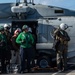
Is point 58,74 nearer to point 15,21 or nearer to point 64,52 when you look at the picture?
point 64,52

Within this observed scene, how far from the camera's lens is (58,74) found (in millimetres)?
13656

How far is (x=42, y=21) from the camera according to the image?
16.5 metres

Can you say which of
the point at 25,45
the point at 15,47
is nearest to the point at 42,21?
the point at 15,47

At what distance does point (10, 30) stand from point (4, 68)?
2387mm

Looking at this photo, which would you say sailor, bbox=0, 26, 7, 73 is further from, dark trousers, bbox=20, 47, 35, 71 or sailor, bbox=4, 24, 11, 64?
dark trousers, bbox=20, 47, 35, 71

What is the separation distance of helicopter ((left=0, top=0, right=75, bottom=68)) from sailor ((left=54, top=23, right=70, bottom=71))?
113cm

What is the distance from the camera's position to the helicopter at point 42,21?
16109mm

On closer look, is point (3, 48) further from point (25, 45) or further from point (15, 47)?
point (25, 45)

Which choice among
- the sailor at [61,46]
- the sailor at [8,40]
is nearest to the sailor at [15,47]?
the sailor at [8,40]

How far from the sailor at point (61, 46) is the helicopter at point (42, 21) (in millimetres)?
1130

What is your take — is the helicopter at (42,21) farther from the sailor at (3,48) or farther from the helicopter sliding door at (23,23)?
the sailor at (3,48)

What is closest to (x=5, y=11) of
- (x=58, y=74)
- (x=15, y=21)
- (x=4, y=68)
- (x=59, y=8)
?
(x=15, y=21)

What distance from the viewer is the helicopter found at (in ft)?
52.9

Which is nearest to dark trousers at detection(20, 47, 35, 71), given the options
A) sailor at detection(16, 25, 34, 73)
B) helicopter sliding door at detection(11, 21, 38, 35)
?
sailor at detection(16, 25, 34, 73)
